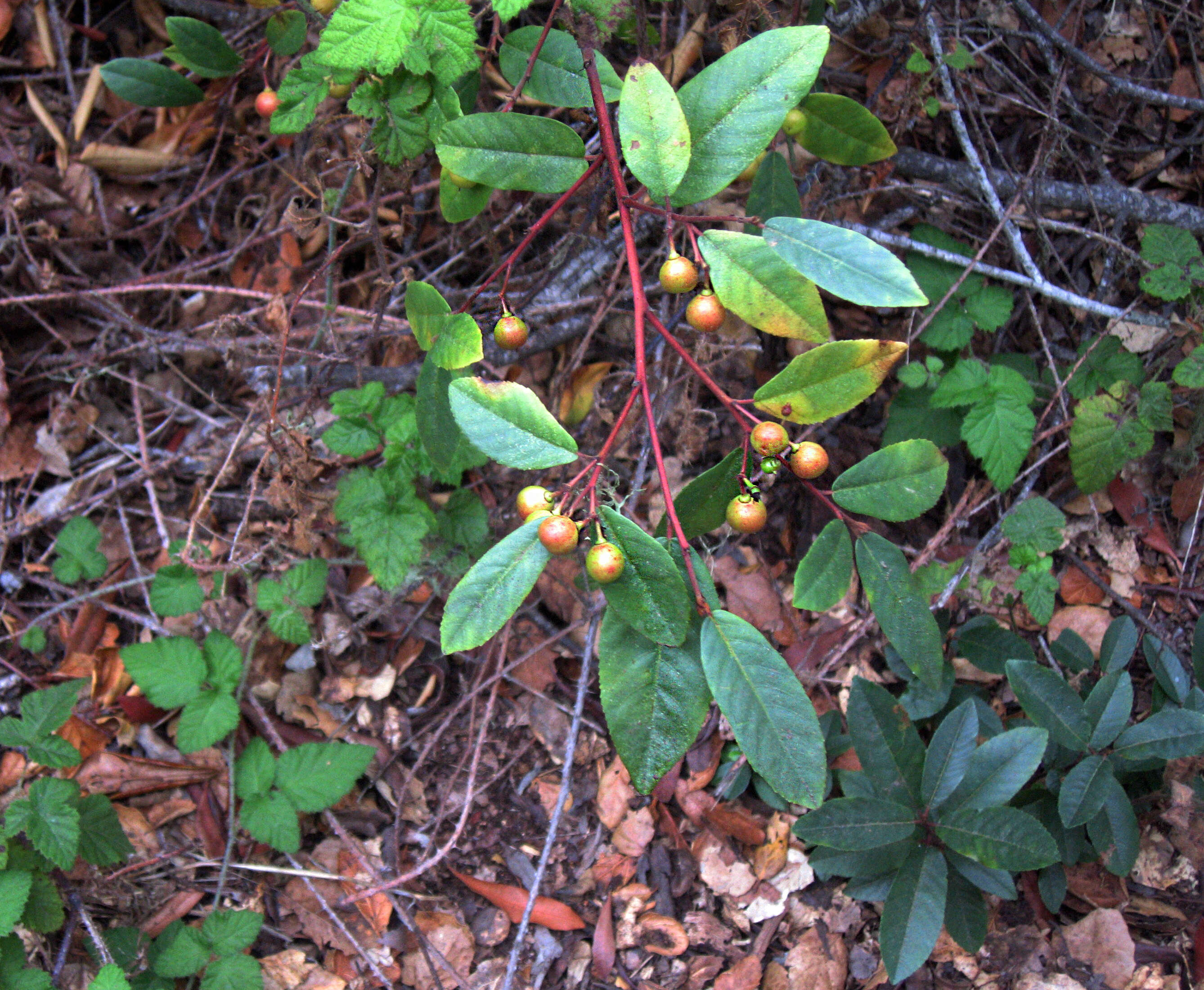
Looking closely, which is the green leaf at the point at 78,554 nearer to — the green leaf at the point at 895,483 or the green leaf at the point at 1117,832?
the green leaf at the point at 895,483

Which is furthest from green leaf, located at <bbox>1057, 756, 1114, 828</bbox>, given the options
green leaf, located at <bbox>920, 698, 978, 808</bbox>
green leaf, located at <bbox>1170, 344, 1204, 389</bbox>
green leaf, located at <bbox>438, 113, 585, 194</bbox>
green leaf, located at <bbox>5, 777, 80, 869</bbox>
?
green leaf, located at <bbox>5, 777, 80, 869</bbox>

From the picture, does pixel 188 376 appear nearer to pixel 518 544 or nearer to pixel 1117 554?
pixel 518 544

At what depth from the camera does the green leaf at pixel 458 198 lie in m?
1.50

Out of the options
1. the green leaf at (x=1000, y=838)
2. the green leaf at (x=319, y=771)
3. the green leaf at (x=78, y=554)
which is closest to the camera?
the green leaf at (x=1000, y=838)

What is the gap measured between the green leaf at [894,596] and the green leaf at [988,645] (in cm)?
58

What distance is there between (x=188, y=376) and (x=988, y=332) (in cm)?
232

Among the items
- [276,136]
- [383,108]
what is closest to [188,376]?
[276,136]

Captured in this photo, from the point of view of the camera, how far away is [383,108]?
1498 mm

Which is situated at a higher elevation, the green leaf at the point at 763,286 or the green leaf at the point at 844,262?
the green leaf at the point at 844,262

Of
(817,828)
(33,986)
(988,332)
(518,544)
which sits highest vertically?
(518,544)

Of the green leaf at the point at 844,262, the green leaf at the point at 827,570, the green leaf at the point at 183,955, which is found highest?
the green leaf at the point at 844,262

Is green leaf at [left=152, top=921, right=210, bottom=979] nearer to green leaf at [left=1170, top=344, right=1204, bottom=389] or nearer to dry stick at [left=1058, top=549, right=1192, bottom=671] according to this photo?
→ dry stick at [left=1058, top=549, right=1192, bottom=671]

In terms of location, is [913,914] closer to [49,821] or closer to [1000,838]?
[1000,838]

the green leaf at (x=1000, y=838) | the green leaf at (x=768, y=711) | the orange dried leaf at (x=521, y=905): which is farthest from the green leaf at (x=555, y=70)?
the orange dried leaf at (x=521, y=905)
